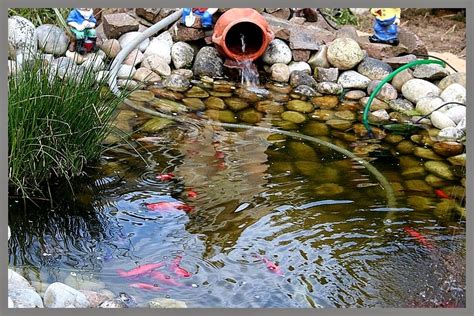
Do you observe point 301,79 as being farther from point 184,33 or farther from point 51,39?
point 51,39

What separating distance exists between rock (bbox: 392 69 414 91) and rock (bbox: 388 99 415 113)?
189 mm

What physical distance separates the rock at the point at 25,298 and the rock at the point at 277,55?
11.5 feet

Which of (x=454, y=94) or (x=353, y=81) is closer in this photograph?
(x=454, y=94)

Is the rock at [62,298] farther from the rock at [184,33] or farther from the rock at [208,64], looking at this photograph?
the rock at [184,33]

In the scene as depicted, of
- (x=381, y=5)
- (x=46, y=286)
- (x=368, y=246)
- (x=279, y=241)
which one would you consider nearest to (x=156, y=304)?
(x=46, y=286)

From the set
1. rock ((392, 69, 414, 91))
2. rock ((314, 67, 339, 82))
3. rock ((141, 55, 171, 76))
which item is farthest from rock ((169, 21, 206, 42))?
rock ((392, 69, 414, 91))

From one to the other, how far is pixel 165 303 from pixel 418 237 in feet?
4.50

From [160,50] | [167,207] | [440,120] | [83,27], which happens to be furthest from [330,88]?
[167,207]

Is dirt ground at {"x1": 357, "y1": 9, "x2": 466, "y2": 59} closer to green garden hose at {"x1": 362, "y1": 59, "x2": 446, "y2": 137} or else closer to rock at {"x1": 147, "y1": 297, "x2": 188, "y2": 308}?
green garden hose at {"x1": 362, "y1": 59, "x2": 446, "y2": 137}

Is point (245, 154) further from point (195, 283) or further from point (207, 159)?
point (195, 283)

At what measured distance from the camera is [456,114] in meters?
5.12

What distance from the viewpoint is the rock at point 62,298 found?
2.75m

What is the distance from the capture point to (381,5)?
238 centimetres

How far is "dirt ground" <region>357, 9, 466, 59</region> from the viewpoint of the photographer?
6.47 metres
